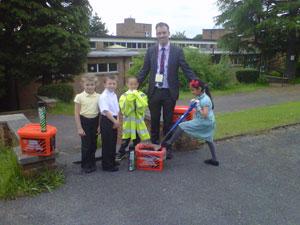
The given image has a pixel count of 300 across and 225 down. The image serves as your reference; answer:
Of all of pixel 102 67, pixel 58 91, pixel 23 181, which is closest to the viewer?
pixel 23 181

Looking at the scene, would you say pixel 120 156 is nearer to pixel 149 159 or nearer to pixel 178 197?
pixel 149 159

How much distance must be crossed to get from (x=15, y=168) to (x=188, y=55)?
52.3ft

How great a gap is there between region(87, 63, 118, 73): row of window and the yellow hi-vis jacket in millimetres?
22346

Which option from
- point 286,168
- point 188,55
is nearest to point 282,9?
point 188,55

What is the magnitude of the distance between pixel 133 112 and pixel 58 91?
28.8 feet

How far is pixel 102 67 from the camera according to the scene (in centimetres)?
2828

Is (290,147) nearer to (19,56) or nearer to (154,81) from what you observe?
(154,81)

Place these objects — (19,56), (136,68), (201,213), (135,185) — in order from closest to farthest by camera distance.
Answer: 1. (201,213)
2. (135,185)
3. (19,56)
4. (136,68)

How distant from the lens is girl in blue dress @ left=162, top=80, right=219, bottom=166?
541 centimetres

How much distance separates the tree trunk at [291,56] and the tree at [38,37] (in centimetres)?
1700

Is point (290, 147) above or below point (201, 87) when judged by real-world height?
below

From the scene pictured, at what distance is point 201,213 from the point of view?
159 inches

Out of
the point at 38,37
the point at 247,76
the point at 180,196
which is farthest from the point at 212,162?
the point at 247,76

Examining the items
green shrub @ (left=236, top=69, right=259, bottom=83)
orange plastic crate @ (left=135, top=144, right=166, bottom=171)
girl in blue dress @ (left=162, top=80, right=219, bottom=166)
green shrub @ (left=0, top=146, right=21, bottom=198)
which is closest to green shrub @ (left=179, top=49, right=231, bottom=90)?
→ green shrub @ (left=236, top=69, right=259, bottom=83)
